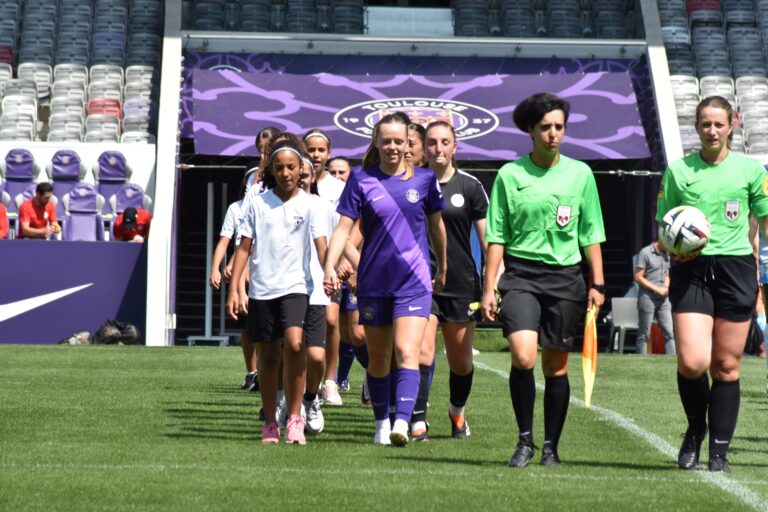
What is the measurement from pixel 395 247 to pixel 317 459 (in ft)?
4.29

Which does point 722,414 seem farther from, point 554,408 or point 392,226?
point 392,226

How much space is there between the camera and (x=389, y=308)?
8734mm

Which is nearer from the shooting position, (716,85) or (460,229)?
(460,229)

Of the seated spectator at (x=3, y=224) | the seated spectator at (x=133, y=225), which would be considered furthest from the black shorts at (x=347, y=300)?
the seated spectator at (x=133, y=225)

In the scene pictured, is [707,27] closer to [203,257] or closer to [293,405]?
[203,257]

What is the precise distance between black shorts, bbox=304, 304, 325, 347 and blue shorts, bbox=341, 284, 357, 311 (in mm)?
2163

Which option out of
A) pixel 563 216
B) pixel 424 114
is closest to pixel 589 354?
pixel 563 216

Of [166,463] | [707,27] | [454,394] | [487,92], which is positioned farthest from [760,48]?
[166,463]

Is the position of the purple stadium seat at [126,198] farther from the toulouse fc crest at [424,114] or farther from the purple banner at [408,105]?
the toulouse fc crest at [424,114]

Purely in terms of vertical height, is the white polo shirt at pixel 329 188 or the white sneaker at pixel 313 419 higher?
the white polo shirt at pixel 329 188

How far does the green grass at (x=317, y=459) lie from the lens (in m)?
6.63

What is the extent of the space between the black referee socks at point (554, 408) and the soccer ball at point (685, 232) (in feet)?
2.81

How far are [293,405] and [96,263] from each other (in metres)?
14.6

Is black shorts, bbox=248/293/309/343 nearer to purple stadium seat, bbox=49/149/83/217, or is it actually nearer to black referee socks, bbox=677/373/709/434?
black referee socks, bbox=677/373/709/434
